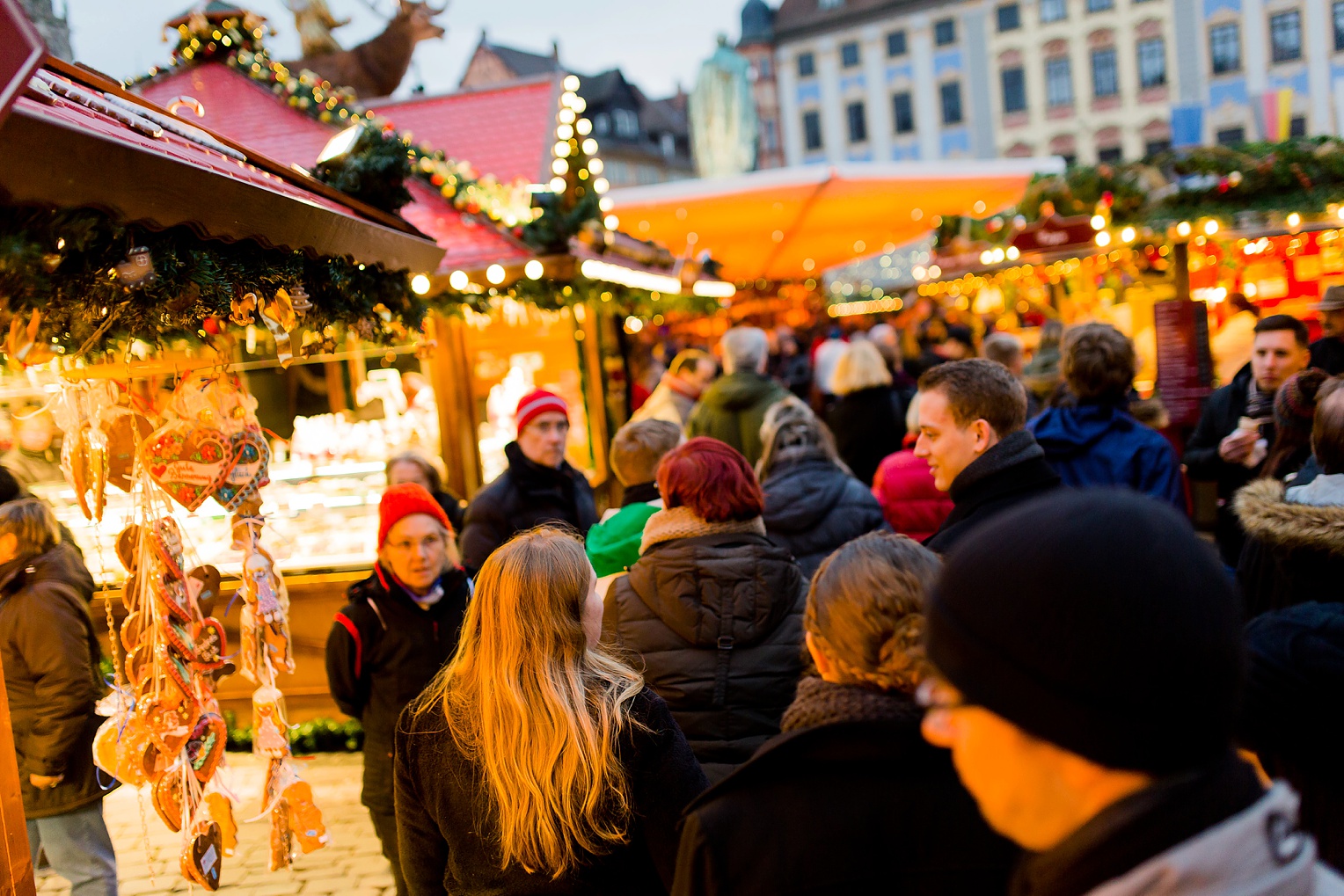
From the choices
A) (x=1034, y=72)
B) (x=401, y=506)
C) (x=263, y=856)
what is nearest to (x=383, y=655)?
(x=401, y=506)

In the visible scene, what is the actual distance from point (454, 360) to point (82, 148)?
508cm

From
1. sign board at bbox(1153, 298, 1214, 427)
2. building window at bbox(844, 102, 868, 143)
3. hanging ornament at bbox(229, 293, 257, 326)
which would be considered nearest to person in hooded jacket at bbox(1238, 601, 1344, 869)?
hanging ornament at bbox(229, 293, 257, 326)

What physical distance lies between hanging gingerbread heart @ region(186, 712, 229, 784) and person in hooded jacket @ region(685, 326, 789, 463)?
3583 mm

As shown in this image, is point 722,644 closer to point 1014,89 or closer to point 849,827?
point 849,827

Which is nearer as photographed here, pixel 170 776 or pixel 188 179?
pixel 188 179

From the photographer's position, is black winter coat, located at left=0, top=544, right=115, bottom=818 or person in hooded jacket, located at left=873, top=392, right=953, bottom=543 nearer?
black winter coat, located at left=0, top=544, right=115, bottom=818

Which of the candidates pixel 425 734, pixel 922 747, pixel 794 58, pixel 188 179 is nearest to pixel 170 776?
pixel 425 734

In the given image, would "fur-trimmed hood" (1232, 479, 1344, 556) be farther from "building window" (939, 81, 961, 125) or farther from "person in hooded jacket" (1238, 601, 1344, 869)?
"building window" (939, 81, 961, 125)

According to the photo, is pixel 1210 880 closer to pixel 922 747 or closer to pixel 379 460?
pixel 922 747

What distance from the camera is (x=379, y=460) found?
639 centimetres

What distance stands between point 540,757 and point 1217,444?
161 inches

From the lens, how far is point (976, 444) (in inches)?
112

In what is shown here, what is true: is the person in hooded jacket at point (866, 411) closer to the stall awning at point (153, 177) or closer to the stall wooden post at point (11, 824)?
the stall awning at point (153, 177)

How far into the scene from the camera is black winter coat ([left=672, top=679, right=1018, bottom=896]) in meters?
1.42
